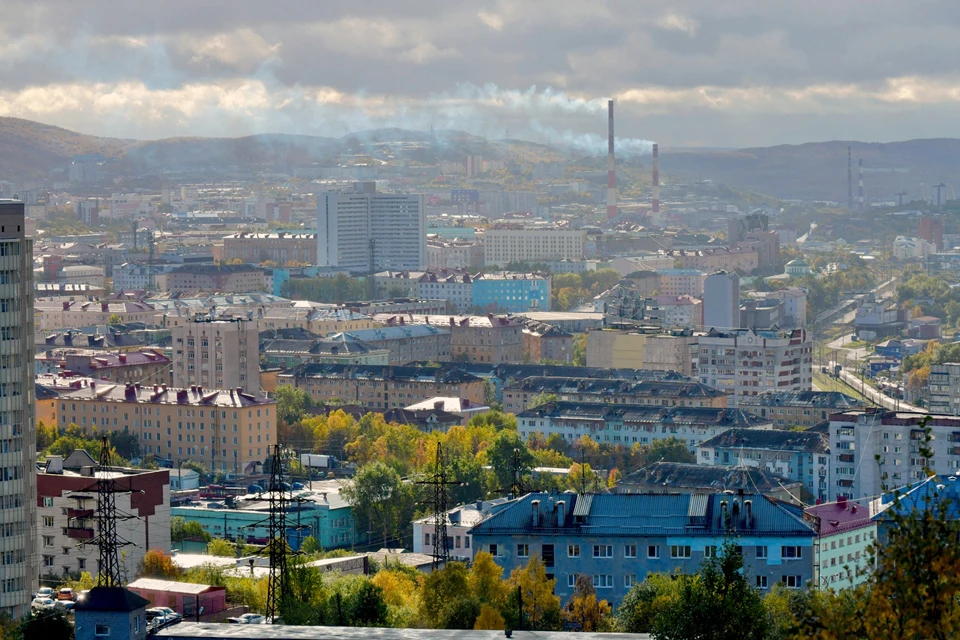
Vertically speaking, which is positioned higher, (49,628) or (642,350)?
(49,628)

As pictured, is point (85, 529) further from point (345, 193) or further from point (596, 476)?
point (345, 193)

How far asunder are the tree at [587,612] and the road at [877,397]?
24278 millimetres

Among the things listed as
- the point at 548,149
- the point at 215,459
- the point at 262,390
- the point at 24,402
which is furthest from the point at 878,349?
the point at 548,149

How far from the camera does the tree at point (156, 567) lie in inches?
891

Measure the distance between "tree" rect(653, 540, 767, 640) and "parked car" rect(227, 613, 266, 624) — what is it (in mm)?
4200

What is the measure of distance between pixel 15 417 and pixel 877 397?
34.9 meters

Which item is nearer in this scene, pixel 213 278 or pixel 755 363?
pixel 755 363

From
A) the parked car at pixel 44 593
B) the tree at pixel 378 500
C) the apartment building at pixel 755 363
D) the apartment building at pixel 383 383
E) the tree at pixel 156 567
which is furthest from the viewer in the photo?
the apartment building at pixel 755 363

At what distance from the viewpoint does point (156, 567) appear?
22.9 m

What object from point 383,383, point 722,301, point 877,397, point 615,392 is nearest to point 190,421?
point 615,392

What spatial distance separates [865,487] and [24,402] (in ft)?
57.5

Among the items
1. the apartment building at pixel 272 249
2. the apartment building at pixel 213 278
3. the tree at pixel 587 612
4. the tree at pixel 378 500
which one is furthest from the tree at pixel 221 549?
the apartment building at pixel 272 249

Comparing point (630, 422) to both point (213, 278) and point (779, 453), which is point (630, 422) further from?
point (213, 278)

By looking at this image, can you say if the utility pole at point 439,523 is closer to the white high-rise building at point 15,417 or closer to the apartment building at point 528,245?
the white high-rise building at point 15,417
